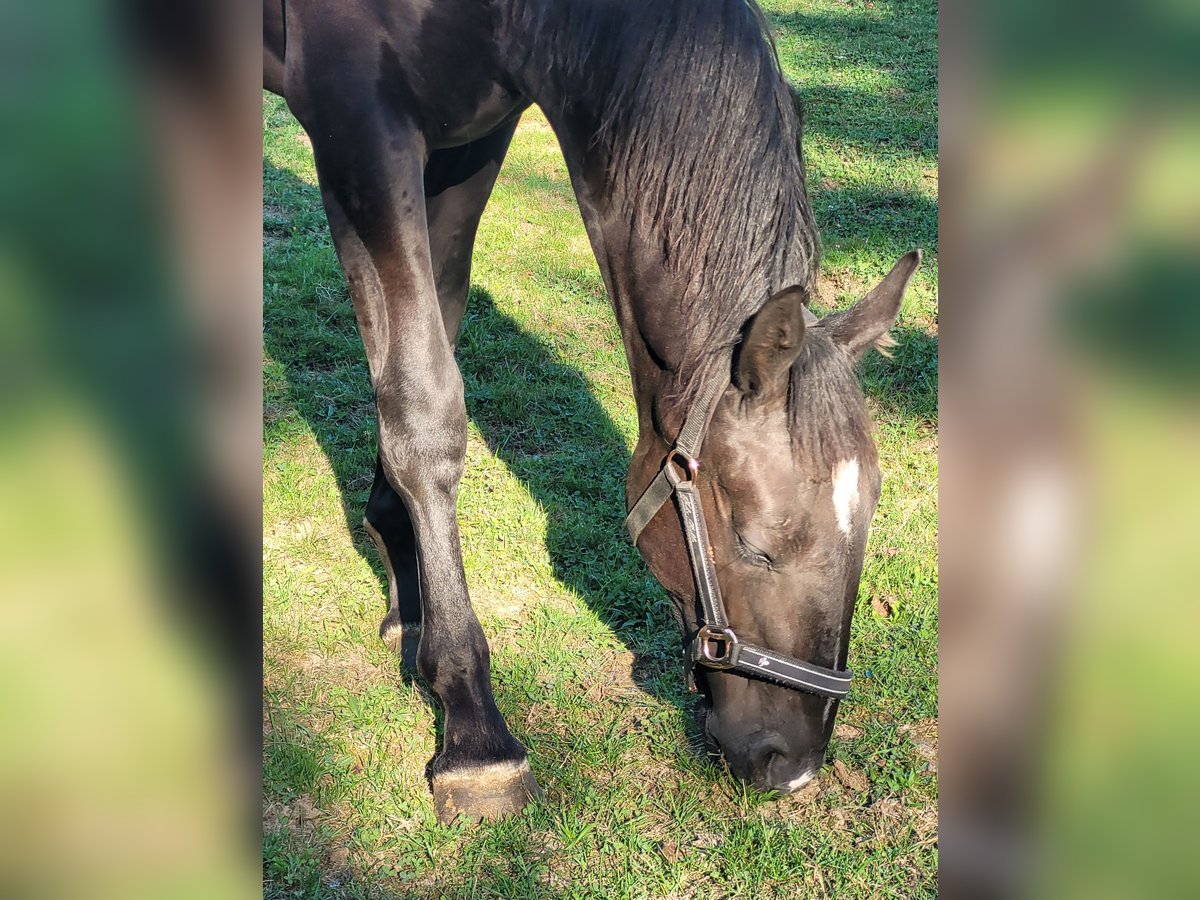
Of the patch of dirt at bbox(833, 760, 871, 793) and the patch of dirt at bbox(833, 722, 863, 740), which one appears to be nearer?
the patch of dirt at bbox(833, 760, 871, 793)

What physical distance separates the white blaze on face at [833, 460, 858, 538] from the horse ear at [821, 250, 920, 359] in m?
0.30

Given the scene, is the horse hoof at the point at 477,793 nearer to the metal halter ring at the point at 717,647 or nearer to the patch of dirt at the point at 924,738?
the metal halter ring at the point at 717,647

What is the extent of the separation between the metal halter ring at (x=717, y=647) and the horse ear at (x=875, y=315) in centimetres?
70

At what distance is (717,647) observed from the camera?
7.43ft

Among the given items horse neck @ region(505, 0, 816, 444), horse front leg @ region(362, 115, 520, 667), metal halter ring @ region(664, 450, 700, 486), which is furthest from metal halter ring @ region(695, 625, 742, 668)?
horse front leg @ region(362, 115, 520, 667)

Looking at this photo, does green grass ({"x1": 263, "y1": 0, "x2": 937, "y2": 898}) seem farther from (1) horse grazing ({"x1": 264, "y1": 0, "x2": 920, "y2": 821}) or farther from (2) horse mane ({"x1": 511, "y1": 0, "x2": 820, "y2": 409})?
(2) horse mane ({"x1": 511, "y1": 0, "x2": 820, "y2": 409})

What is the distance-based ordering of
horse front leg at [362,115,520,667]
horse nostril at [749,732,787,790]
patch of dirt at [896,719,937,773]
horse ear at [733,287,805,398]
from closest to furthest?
horse ear at [733,287,805,398]
horse nostril at [749,732,787,790]
patch of dirt at [896,719,937,773]
horse front leg at [362,115,520,667]

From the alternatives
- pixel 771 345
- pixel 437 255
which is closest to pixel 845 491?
pixel 771 345

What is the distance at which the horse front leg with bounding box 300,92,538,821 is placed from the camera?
251cm
